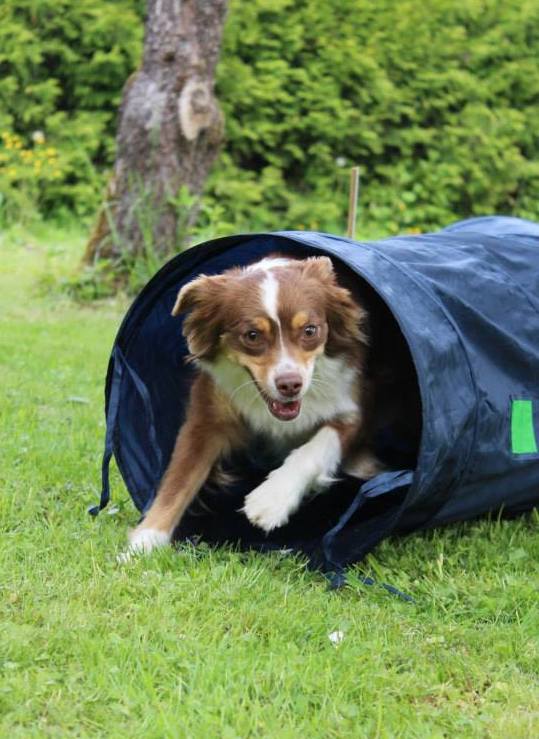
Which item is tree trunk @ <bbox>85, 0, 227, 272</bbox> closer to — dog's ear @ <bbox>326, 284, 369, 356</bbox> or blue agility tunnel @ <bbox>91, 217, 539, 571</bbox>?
blue agility tunnel @ <bbox>91, 217, 539, 571</bbox>

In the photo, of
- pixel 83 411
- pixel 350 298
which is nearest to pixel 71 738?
pixel 350 298

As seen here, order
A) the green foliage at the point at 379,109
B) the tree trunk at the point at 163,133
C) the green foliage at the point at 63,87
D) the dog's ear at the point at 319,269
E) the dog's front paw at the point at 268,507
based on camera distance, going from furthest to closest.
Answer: the green foliage at the point at 379,109, the green foliage at the point at 63,87, the tree trunk at the point at 163,133, the dog's ear at the point at 319,269, the dog's front paw at the point at 268,507

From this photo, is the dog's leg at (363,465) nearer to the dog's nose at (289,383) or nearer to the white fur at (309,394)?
the white fur at (309,394)

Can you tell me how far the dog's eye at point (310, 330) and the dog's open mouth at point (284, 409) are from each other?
0.86 ft

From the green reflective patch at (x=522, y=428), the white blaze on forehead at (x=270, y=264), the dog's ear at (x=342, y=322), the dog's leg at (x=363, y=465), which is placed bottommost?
the dog's leg at (x=363, y=465)

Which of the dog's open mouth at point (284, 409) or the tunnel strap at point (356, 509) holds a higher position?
the dog's open mouth at point (284, 409)

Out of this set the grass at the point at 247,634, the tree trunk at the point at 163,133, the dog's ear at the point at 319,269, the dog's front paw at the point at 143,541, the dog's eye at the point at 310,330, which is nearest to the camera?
the grass at the point at 247,634

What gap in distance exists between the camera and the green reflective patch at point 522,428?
13.9ft

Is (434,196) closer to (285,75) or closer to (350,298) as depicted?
(285,75)

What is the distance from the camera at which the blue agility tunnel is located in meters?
3.87

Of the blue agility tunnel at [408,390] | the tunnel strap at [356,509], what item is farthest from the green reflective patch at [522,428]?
the tunnel strap at [356,509]

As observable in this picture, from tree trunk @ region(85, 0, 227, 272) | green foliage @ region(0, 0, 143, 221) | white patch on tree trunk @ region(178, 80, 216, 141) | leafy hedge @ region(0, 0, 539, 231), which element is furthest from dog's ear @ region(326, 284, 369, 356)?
green foliage @ region(0, 0, 143, 221)

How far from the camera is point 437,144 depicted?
13734mm

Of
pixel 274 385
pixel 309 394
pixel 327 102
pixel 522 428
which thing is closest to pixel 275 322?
pixel 274 385
